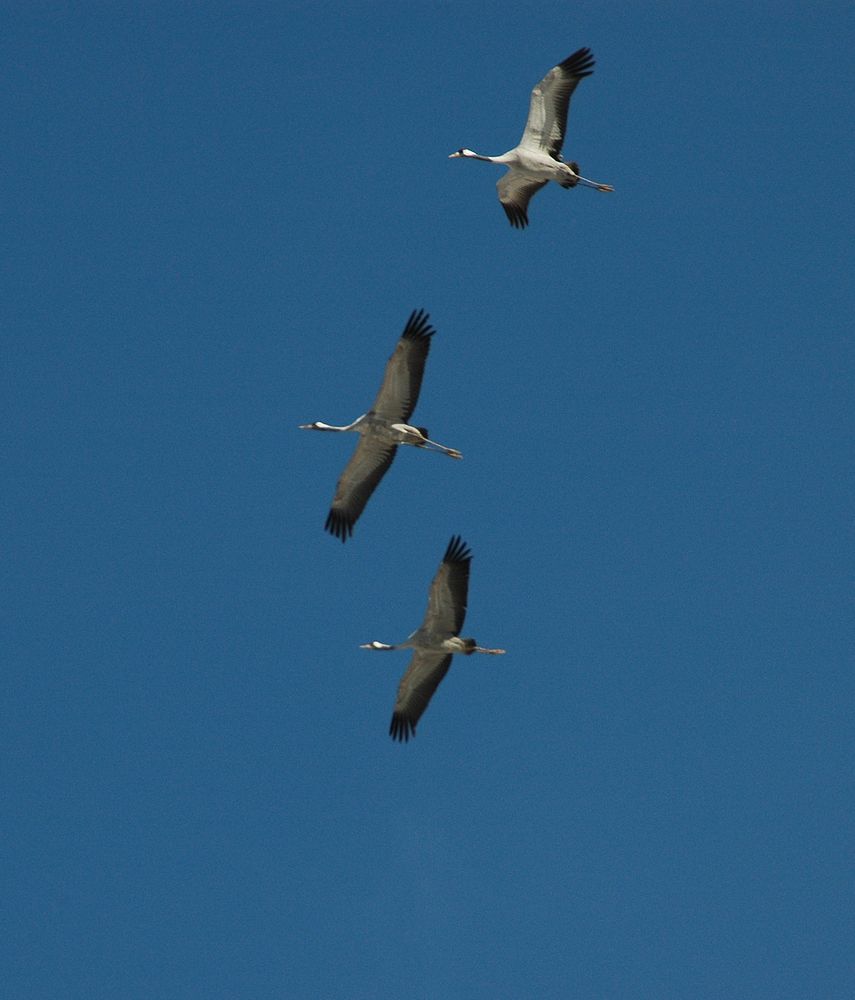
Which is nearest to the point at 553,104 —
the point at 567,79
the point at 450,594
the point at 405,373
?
the point at 567,79

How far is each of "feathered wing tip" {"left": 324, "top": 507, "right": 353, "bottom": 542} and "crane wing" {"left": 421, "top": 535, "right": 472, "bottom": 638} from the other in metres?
2.65

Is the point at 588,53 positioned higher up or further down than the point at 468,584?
higher up

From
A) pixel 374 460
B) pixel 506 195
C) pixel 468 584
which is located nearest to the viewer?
pixel 468 584

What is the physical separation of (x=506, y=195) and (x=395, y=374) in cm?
523

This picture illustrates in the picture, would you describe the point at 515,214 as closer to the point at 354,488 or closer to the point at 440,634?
the point at 354,488

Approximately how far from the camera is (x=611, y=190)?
Result: 102 feet

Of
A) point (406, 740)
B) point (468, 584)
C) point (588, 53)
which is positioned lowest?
point (406, 740)

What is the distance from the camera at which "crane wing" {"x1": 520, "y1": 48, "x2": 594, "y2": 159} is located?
98.7 ft

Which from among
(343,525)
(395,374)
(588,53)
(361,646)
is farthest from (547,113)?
(361,646)

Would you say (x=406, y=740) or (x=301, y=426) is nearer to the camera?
(x=406, y=740)

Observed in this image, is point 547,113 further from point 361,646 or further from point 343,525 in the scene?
point 361,646

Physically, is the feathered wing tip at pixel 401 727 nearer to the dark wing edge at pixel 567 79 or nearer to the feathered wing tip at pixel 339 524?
the feathered wing tip at pixel 339 524

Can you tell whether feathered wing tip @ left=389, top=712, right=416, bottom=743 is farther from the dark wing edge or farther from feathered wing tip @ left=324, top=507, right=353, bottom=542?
the dark wing edge

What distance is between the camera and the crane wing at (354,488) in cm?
2944
